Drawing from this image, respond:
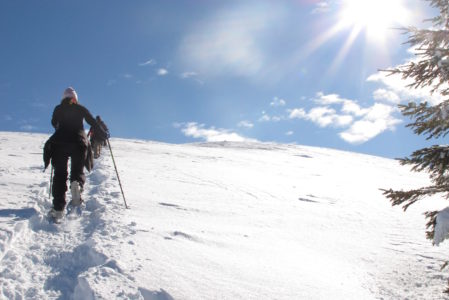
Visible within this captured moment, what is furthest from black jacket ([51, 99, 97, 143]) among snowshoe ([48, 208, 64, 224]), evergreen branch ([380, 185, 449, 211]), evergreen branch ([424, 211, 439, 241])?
evergreen branch ([424, 211, 439, 241])

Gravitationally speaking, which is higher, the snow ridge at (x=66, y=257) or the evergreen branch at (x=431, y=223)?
the evergreen branch at (x=431, y=223)

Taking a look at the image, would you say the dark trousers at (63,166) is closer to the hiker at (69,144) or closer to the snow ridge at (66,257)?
the hiker at (69,144)

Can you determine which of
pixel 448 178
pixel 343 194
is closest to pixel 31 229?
pixel 448 178

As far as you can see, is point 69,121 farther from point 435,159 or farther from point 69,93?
point 435,159

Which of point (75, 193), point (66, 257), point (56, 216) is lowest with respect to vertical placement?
point (66, 257)

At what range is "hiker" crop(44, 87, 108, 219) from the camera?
266 inches

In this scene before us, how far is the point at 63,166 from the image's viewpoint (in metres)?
6.74

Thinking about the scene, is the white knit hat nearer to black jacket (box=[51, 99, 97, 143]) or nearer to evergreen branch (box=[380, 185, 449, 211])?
black jacket (box=[51, 99, 97, 143])

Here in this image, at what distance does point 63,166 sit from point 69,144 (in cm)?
42

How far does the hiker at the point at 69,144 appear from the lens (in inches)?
266

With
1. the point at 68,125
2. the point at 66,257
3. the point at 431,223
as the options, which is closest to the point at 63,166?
the point at 68,125

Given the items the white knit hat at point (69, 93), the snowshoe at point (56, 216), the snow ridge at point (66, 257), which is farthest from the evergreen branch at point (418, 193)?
the white knit hat at point (69, 93)

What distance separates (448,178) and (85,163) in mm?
5939

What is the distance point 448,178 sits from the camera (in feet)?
15.9
